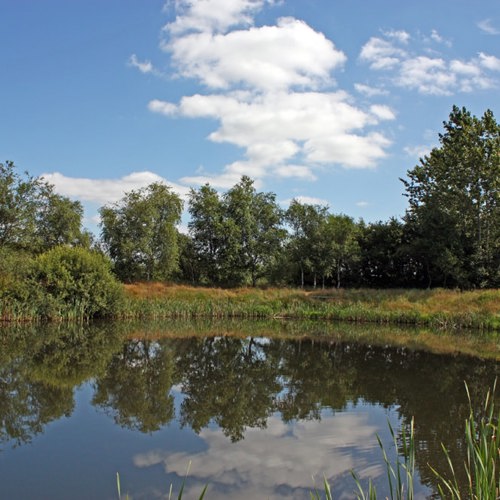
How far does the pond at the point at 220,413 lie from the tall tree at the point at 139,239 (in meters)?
22.8

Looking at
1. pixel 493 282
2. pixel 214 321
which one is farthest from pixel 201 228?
pixel 493 282

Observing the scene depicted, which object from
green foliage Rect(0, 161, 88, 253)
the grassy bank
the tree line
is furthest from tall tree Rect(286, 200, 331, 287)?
green foliage Rect(0, 161, 88, 253)

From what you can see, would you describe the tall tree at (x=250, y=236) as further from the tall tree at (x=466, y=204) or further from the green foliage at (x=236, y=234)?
the tall tree at (x=466, y=204)

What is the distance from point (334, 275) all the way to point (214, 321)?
71.7 ft

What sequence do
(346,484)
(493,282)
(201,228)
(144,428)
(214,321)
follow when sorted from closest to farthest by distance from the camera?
(346,484) → (144,428) → (214,321) → (493,282) → (201,228)

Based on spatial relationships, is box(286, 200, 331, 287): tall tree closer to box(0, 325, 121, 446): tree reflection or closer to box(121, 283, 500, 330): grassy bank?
box(121, 283, 500, 330): grassy bank

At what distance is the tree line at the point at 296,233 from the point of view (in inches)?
1486

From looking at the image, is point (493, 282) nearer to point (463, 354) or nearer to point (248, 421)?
point (463, 354)

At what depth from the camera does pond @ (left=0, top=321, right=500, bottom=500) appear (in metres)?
7.04

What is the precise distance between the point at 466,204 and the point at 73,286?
96.4 ft

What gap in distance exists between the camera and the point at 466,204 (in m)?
38.4

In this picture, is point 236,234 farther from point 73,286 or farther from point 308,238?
point 73,286

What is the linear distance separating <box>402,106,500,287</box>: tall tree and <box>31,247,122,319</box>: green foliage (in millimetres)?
25760

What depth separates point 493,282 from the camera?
38.8 m
